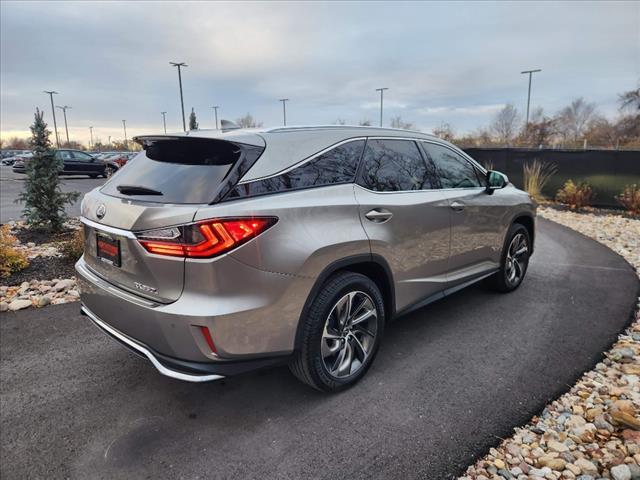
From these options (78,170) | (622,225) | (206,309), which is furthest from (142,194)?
(78,170)

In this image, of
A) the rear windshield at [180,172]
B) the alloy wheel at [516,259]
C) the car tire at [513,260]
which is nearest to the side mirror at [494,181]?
the car tire at [513,260]

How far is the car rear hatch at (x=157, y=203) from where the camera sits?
2182 millimetres

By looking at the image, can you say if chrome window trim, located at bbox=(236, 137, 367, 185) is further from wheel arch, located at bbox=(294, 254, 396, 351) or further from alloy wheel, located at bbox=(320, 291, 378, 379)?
alloy wheel, located at bbox=(320, 291, 378, 379)

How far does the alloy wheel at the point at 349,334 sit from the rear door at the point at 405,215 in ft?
1.10

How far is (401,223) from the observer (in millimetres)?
3045

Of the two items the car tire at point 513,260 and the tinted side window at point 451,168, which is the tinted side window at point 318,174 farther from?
the car tire at point 513,260

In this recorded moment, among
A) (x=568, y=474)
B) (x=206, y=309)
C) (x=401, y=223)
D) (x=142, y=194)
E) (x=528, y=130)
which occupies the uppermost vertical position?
(x=528, y=130)

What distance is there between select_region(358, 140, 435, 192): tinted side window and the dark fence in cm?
926

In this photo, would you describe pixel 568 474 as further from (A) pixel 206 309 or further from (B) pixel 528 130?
(B) pixel 528 130

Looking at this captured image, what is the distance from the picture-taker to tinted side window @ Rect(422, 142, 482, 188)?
3708 millimetres

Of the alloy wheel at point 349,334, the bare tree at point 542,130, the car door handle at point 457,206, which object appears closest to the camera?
the alloy wheel at point 349,334

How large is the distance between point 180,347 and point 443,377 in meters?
1.89

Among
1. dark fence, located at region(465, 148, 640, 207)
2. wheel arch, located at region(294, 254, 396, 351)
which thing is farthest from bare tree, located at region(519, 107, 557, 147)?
wheel arch, located at region(294, 254, 396, 351)

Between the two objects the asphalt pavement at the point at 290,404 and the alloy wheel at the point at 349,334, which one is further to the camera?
the alloy wheel at the point at 349,334
